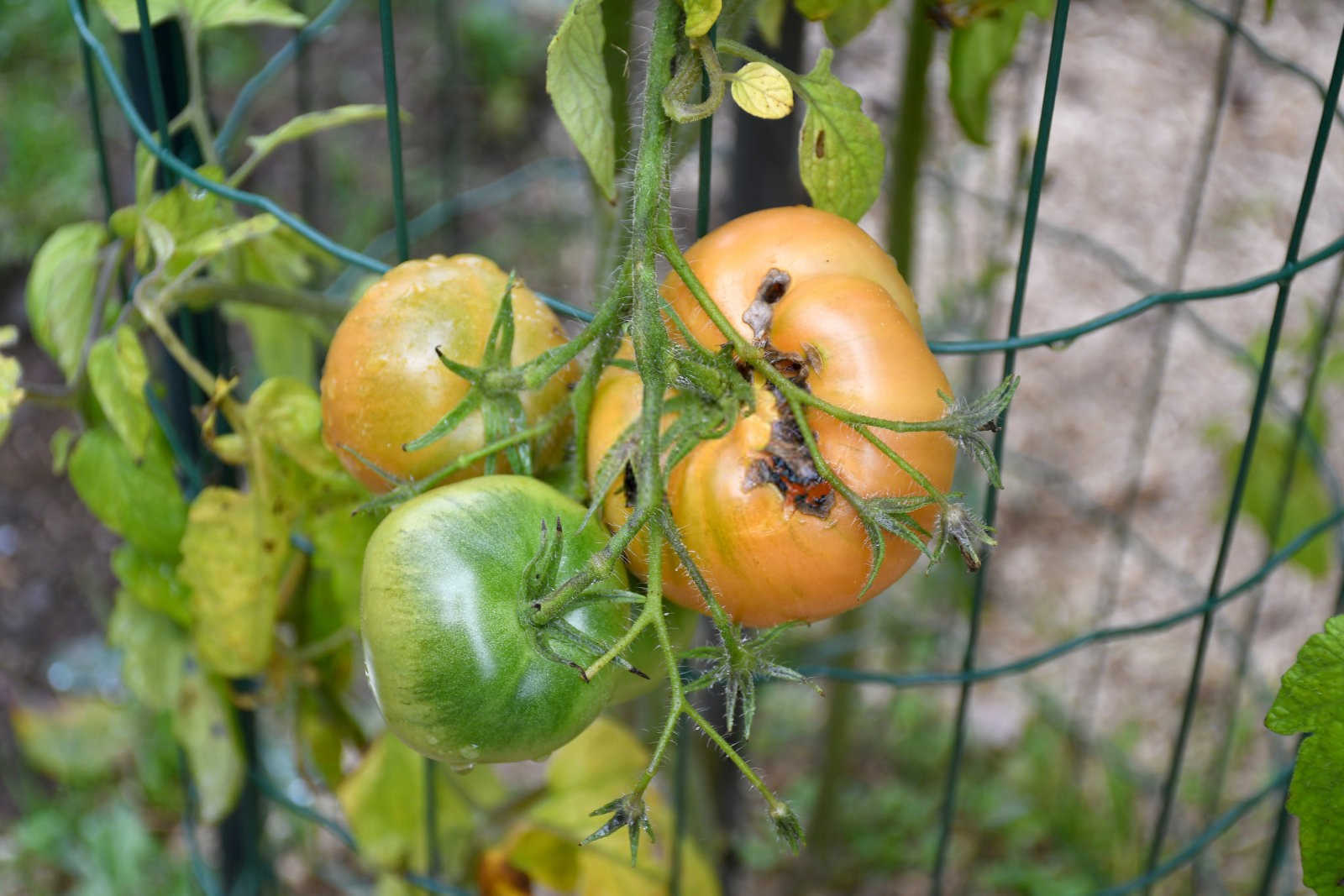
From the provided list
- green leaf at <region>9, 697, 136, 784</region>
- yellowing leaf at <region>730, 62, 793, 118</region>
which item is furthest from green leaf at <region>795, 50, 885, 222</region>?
green leaf at <region>9, 697, 136, 784</region>

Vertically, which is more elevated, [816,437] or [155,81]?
[155,81]

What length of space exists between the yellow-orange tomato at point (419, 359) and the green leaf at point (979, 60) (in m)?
0.34

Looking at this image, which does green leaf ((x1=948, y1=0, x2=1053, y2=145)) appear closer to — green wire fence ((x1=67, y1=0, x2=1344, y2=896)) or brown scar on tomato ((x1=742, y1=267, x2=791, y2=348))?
green wire fence ((x1=67, y1=0, x2=1344, y2=896))

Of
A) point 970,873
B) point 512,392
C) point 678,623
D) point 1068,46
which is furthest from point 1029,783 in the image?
point 1068,46

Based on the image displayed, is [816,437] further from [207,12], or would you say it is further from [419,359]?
[207,12]

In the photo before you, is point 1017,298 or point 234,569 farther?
point 234,569

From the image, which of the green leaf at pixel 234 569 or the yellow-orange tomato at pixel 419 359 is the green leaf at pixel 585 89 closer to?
the yellow-orange tomato at pixel 419 359

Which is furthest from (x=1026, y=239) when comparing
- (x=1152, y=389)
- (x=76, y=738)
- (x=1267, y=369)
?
(x=76, y=738)

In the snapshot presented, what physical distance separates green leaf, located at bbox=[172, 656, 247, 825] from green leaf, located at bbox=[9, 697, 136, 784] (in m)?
0.61

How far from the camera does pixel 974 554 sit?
1.51 ft

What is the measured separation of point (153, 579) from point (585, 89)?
0.48 metres

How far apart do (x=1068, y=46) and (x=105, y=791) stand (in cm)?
207

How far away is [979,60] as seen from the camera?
0.76m

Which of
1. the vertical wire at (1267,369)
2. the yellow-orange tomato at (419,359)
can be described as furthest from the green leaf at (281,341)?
the vertical wire at (1267,369)
